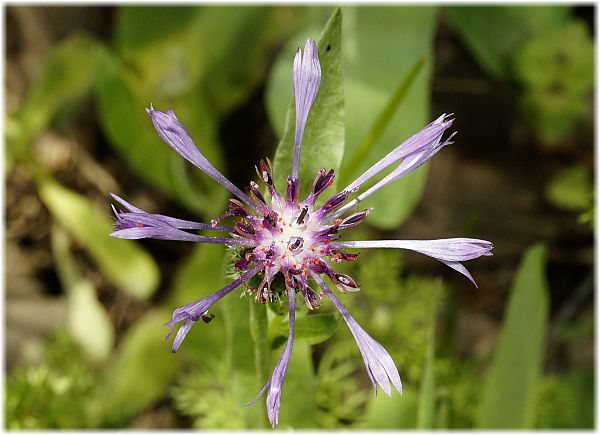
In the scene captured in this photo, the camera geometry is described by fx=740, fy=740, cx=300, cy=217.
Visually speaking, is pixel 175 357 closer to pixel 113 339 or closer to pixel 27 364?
pixel 113 339

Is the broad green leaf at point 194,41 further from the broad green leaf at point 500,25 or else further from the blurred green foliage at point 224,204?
the broad green leaf at point 500,25

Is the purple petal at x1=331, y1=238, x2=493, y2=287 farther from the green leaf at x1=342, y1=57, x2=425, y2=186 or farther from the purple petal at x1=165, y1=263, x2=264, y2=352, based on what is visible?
the green leaf at x1=342, y1=57, x2=425, y2=186

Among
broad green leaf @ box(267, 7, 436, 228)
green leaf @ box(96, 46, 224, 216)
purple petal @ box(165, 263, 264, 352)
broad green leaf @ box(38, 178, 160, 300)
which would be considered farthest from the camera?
broad green leaf @ box(38, 178, 160, 300)

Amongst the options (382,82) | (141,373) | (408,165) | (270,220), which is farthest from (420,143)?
(141,373)

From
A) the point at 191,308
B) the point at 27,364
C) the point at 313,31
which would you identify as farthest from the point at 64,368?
the point at 191,308

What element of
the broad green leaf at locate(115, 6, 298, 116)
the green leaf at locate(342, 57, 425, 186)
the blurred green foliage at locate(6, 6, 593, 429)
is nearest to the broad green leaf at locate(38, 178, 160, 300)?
the blurred green foliage at locate(6, 6, 593, 429)
